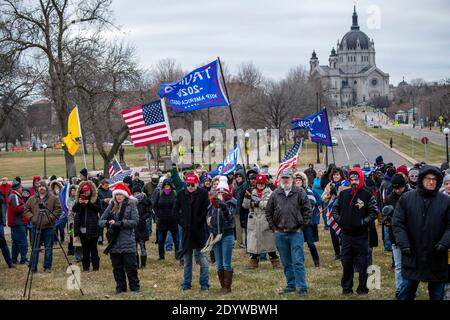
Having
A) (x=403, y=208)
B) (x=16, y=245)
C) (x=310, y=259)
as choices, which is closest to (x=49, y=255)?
(x=16, y=245)

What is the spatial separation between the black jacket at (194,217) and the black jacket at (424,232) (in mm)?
3626

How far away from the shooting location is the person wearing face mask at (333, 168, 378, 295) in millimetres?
10359

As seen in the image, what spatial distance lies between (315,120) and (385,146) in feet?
188

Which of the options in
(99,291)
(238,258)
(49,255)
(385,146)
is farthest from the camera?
(385,146)

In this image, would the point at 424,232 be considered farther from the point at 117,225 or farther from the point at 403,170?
the point at 403,170

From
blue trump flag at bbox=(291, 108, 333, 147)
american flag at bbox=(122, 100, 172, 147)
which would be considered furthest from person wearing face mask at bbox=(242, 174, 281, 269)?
blue trump flag at bbox=(291, 108, 333, 147)

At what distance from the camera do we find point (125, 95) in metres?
37.8

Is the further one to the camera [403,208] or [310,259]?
[310,259]

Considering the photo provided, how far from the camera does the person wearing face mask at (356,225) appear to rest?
34.0 feet

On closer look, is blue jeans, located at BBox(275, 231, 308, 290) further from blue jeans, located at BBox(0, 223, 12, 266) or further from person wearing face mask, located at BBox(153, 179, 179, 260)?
blue jeans, located at BBox(0, 223, 12, 266)

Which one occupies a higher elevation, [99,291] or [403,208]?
[403,208]

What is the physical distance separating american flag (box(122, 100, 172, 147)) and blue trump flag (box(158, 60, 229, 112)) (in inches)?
25.2
